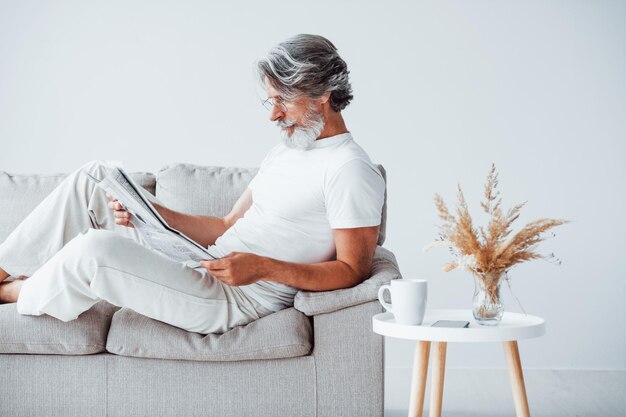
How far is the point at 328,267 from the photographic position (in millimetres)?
2139

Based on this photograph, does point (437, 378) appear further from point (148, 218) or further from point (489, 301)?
point (148, 218)

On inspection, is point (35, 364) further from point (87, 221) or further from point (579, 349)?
point (579, 349)

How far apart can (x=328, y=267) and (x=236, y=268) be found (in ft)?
0.95

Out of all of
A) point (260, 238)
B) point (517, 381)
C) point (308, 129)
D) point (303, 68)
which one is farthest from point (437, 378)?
point (303, 68)

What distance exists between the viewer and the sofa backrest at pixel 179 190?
2.77 m

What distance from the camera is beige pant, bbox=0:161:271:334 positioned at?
6.71ft

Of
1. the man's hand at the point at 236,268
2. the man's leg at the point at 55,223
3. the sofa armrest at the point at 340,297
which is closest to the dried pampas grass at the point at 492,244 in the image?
the sofa armrest at the point at 340,297

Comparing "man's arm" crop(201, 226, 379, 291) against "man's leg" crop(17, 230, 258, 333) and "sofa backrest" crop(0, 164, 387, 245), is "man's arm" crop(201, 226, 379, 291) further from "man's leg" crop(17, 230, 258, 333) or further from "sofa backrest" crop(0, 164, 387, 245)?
"sofa backrest" crop(0, 164, 387, 245)

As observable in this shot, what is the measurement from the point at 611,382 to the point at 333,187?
1.77 m

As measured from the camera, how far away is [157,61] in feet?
12.0

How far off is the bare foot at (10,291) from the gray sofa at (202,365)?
4.8 inches

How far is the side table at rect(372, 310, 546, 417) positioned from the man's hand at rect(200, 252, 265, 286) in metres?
0.33

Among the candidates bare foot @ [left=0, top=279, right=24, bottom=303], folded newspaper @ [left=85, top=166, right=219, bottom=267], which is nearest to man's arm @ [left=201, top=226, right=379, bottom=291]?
folded newspaper @ [left=85, top=166, right=219, bottom=267]

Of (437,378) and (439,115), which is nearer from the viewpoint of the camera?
(437,378)
